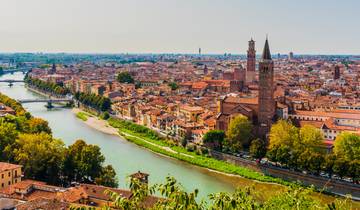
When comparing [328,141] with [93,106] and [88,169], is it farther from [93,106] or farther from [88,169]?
[93,106]

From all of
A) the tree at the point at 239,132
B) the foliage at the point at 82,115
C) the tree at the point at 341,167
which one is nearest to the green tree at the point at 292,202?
the tree at the point at 341,167

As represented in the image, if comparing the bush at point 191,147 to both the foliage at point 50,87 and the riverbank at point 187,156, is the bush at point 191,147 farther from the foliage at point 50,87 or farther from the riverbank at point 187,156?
the foliage at point 50,87

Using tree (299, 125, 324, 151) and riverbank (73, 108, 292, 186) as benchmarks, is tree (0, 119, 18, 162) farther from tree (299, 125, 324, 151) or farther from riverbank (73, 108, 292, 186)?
tree (299, 125, 324, 151)

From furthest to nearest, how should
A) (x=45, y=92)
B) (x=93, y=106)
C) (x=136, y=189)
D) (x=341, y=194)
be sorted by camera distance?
1. (x=45, y=92)
2. (x=93, y=106)
3. (x=341, y=194)
4. (x=136, y=189)

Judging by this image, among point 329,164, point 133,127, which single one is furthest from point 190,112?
point 329,164

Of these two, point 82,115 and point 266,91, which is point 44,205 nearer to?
point 266,91

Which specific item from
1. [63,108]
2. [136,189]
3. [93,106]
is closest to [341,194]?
[136,189]
